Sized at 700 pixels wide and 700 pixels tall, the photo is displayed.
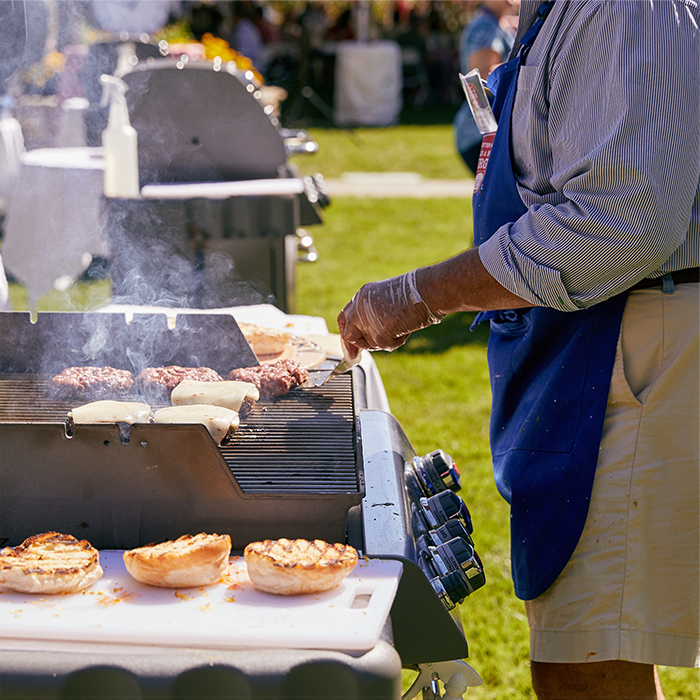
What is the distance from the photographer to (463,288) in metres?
1.55

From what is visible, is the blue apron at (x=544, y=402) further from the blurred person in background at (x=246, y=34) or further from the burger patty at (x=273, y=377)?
the blurred person in background at (x=246, y=34)

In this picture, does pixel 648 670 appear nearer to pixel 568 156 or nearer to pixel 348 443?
pixel 348 443

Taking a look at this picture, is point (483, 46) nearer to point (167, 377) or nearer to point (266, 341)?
point (266, 341)

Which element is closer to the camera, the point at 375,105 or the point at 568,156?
the point at 568,156

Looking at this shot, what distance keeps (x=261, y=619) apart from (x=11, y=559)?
1.29 feet

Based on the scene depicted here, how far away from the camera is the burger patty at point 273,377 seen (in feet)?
6.00

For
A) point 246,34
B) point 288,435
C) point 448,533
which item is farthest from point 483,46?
point 246,34

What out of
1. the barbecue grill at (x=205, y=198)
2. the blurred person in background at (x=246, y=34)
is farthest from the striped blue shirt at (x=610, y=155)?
the blurred person in background at (x=246, y=34)

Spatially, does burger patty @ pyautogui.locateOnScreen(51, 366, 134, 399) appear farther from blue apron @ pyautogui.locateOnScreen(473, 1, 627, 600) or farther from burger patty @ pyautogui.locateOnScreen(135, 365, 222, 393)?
blue apron @ pyautogui.locateOnScreen(473, 1, 627, 600)

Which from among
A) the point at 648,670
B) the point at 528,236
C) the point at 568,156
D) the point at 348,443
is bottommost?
the point at 648,670

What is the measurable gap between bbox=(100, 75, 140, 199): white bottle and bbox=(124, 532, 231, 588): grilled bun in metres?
2.71

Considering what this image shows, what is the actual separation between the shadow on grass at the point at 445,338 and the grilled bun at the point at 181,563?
14.1ft

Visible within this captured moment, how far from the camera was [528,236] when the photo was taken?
1463mm

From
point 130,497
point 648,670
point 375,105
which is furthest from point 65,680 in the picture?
point 375,105
